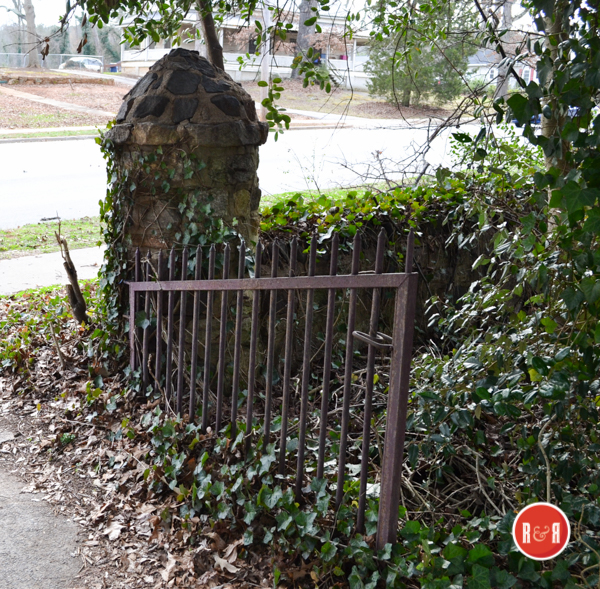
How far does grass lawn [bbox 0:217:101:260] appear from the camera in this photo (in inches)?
347

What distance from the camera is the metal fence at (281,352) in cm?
263

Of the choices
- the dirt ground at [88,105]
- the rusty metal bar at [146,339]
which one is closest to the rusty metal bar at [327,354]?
the rusty metal bar at [146,339]

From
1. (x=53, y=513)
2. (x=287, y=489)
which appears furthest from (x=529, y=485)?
(x=53, y=513)

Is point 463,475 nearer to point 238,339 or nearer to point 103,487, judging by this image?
point 238,339

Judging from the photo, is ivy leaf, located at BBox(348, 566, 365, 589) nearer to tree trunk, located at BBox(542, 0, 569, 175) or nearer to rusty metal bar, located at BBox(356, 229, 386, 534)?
rusty metal bar, located at BBox(356, 229, 386, 534)

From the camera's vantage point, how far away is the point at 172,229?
14.1 feet

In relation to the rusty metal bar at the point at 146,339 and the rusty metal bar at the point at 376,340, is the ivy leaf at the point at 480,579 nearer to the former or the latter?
the rusty metal bar at the point at 376,340

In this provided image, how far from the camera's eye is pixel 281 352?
5.12 meters

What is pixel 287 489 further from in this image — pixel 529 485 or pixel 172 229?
pixel 172 229

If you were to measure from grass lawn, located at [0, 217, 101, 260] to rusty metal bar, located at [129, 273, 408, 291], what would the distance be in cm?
529

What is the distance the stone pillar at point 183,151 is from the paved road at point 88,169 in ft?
13.4

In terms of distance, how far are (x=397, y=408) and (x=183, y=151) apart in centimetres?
242

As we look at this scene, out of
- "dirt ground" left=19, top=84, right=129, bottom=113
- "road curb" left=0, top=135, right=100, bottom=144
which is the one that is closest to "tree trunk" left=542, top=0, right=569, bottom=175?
"road curb" left=0, top=135, right=100, bottom=144

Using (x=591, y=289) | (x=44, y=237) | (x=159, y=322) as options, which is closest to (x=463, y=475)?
(x=591, y=289)
